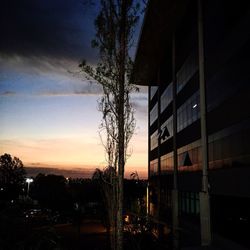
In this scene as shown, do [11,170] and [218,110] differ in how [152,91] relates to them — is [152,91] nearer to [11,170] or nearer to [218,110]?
[218,110]

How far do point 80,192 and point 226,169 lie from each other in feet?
51.3

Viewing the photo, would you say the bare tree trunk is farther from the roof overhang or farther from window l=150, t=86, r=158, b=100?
window l=150, t=86, r=158, b=100

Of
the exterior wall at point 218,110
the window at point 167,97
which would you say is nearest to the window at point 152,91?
the window at point 167,97

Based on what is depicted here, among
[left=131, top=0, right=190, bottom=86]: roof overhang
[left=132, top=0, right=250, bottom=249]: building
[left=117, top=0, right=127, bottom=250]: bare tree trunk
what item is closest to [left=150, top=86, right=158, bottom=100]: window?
[left=131, top=0, right=190, bottom=86]: roof overhang

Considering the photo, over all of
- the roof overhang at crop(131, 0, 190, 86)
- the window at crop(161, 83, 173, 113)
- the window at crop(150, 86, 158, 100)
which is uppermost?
the roof overhang at crop(131, 0, 190, 86)

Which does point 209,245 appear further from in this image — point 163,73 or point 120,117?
point 163,73

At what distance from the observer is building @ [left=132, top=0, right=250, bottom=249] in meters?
17.9

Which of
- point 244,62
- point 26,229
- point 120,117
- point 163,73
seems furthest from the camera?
point 163,73

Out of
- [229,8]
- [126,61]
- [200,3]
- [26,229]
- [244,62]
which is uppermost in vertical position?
[200,3]

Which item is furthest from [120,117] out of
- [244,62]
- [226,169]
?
[226,169]

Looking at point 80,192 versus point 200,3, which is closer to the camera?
point 200,3

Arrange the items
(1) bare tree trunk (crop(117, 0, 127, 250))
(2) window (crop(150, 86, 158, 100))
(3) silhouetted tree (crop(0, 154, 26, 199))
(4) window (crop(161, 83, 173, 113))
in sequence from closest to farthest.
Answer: (1) bare tree trunk (crop(117, 0, 127, 250)) → (4) window (crop(161, 83, 173, 113)) → (2) window (crop(150, 86, 158, 100)) → (3) silhouetted tree (crop(0, 154, 26, 199))

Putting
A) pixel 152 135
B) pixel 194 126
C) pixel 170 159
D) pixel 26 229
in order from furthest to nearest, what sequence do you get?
1. pixel 152 135
2. pixel 170 159
3. pixel 194 126
4. pixel 26 229

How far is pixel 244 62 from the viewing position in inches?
693
